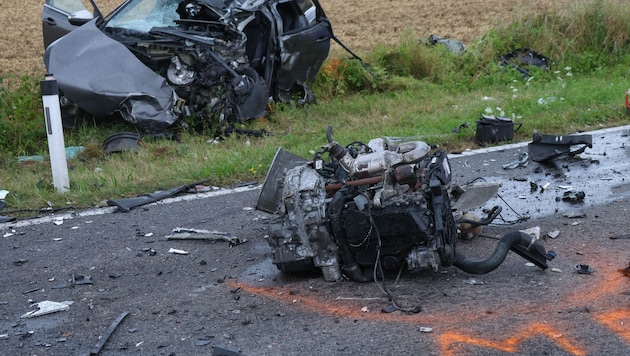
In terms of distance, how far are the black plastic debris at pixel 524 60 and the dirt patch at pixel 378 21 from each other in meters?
1.05

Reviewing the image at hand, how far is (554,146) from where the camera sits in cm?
719

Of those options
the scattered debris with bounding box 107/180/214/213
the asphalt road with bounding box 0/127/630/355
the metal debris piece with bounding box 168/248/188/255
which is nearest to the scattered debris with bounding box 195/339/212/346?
the asphalt road with bounding box 0/127/630/355

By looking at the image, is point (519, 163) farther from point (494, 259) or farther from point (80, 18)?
point (80, 18)

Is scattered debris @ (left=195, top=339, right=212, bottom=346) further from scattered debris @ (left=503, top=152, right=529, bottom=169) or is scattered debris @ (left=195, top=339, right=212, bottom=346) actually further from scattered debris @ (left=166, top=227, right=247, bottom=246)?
scattered debris @ (left=503, top=152, right=529, bottom=169)

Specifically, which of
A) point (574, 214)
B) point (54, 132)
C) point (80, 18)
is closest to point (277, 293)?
point (574, 214)

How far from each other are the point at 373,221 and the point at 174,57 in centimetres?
544

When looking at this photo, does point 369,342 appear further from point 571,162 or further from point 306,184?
point 571,162

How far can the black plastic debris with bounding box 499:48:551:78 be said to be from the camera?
38.1ft

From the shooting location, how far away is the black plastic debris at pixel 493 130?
8.16 m

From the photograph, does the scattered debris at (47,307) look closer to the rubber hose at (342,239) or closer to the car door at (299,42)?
the rubber hose at (342,239)

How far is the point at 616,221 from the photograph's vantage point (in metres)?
5.71

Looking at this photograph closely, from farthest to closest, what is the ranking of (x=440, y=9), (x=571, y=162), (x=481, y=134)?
1. (x=440, y=9)
2. (x=481, y=134)
3. (x=571, y=162)

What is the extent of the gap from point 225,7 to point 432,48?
3.93 metres

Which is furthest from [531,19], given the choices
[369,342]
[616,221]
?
[369,342]
